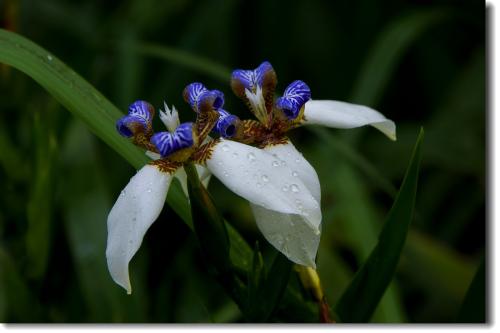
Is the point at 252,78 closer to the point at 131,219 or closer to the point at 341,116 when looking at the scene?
the point at 341,116

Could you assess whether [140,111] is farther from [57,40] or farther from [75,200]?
[57,40]

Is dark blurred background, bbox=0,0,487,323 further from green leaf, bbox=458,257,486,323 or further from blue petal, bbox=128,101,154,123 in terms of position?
blue petal, bbox=128,101,154,123

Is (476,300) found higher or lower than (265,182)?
lower

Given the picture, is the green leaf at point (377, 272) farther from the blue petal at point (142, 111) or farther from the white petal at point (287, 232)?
the blue petal at point (142, 111)

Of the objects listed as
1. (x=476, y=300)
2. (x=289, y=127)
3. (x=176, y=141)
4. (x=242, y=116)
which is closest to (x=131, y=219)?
(x=176, y=141)

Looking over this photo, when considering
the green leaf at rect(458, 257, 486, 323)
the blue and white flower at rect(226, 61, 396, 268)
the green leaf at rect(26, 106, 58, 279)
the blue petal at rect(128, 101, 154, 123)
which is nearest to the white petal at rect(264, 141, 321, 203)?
the blue and white flower at rect(226, 61, 396, 268)

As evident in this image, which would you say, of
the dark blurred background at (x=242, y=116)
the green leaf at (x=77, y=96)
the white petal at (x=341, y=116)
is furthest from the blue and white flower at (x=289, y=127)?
the dark blurred background at (x=242, y=116)

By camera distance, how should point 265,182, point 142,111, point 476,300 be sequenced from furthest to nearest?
1. point 476,300
2. point 142,111
3. point 265,182

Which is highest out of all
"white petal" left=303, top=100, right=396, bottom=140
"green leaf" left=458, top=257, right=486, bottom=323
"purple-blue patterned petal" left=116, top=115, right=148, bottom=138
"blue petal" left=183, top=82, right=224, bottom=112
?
"white petal" left=303, top=100, right=396, bottom=140
